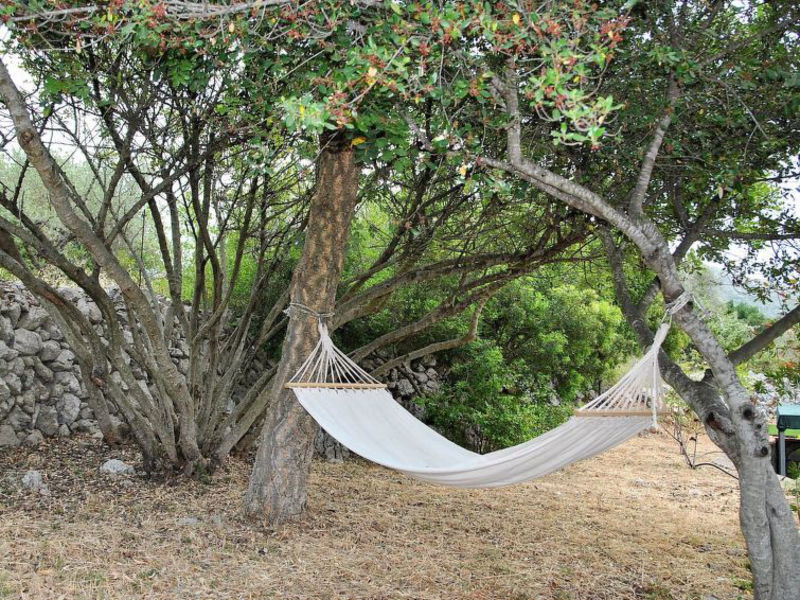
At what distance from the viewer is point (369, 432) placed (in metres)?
2.66

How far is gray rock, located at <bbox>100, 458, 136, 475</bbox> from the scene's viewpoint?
11.5 ft

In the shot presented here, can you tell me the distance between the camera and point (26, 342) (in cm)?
406

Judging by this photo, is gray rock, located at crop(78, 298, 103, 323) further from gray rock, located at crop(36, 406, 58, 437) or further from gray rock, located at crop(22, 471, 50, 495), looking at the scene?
gray rock, located at crop(22, 471, 50, 495)

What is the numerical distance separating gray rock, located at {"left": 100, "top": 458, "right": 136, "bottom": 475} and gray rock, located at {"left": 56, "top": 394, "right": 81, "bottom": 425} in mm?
760

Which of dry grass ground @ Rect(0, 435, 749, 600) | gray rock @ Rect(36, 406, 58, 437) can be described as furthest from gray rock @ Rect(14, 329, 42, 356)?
dry grass ground @ Rect(0, 435, 749, 600)

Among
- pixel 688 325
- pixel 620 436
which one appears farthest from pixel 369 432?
pixel 688 325

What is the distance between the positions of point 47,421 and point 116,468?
0.82m

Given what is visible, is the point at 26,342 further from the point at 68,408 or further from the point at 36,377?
the point at 68,408

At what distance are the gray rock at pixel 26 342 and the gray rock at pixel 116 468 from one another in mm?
991

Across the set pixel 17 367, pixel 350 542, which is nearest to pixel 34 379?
pixel 17 367

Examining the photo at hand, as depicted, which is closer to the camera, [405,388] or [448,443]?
[448,443]

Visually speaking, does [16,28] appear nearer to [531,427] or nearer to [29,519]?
[29,519]

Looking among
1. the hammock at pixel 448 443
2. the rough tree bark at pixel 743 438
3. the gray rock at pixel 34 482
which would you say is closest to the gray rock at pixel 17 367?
the gray rock at pixel 34 482

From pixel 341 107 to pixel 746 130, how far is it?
5.49 ft
